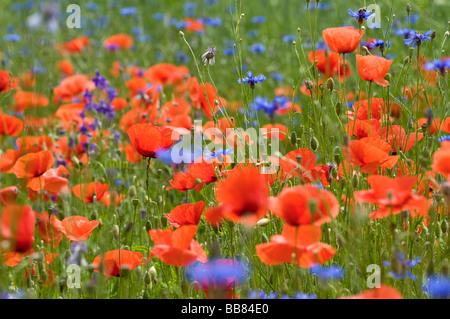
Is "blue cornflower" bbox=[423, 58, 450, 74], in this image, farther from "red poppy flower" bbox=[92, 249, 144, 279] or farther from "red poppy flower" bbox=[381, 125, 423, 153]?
"red poppy flower" bbox=[92, 249, 144, 279]

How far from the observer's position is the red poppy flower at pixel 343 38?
1.54 meters

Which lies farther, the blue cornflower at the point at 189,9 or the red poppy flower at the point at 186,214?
the blue cornflower at the point at 189,9

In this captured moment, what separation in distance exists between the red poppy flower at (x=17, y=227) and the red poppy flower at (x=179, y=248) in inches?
8.3

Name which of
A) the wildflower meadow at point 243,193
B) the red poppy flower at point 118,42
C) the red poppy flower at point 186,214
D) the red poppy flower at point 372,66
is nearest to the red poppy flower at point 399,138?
the wildflower meadow at point 243,193

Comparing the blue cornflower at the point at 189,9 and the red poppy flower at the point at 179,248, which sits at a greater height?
the blue cornflower at the point at 189,9

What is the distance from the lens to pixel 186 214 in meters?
1.42

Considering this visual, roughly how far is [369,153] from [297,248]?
0.34 metres

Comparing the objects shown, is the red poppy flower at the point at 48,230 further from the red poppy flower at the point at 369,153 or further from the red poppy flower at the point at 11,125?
the red poppy flower at the point at 369,153

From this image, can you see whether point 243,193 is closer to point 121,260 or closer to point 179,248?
point 179,248

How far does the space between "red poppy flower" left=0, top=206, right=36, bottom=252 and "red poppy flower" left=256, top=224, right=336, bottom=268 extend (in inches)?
15.1

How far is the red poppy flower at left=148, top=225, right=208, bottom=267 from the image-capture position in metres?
1.11

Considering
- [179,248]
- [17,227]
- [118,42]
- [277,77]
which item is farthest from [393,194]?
[118,42]

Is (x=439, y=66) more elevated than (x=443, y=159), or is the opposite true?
(x=439, y=66)
